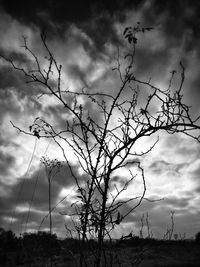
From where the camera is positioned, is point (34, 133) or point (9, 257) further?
point (9, 257)

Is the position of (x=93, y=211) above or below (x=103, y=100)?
below

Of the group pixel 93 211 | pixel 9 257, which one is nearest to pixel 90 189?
pixel 93 211

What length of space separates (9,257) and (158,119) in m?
24.9

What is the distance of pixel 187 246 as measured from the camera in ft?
73.7

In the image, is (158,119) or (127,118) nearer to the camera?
(158,119)

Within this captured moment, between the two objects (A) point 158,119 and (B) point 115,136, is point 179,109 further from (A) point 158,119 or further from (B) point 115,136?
(B) point 115,136

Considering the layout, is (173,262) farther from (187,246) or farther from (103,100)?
(103,100)

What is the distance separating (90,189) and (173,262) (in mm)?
17185

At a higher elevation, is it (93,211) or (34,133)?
(34,133)

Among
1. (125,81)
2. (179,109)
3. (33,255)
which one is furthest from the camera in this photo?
(33,255)

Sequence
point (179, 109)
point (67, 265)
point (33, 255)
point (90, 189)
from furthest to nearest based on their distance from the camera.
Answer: point (33, 255) < point (67, 265) < point (90, 189) < point (179, 109)

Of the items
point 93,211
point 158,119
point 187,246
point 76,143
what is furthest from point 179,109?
point 187,246

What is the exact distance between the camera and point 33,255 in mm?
20875

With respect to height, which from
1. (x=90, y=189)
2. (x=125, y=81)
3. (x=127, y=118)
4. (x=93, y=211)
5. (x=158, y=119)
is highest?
(x=125, y=81)
